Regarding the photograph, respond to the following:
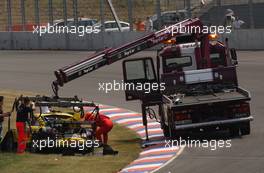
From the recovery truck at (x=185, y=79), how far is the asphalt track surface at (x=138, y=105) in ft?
2.76

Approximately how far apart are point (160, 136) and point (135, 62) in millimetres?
2333

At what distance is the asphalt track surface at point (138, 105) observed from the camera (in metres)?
15.7

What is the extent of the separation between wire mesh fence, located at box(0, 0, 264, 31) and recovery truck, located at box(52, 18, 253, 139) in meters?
21.2

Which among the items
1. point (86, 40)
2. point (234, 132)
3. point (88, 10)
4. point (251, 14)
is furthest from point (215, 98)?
point (88, 10)

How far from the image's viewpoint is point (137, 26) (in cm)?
4766

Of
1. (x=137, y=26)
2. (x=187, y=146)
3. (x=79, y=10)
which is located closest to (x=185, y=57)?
(x=187, y=146)

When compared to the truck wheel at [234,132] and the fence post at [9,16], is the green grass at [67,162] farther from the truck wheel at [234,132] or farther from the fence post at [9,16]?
the fence post at [9,16]

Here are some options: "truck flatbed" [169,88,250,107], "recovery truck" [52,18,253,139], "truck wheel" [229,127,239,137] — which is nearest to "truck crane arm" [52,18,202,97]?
"recovery truck" [52,18,253,139]

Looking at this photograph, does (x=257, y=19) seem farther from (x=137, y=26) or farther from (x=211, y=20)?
(x=137, y=26)

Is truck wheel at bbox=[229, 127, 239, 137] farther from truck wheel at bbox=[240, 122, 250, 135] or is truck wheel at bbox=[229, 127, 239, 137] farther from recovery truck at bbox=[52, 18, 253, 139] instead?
truck wheel at bbox=[240, 122, 250, 135]

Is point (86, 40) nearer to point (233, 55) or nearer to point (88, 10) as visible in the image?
point (88, 10)

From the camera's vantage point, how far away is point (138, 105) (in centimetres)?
2652

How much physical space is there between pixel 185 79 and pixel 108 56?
2375 millimetres

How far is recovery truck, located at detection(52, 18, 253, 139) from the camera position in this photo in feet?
59.5
